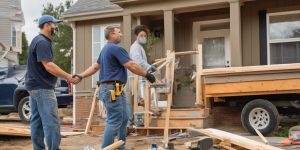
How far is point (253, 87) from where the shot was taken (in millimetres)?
8422

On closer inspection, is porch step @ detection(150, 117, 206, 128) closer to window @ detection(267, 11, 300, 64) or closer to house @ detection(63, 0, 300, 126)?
house @ detection(63, 0, 300, 126)

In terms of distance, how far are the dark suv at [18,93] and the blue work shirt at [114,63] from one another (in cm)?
700

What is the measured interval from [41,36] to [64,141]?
344cm

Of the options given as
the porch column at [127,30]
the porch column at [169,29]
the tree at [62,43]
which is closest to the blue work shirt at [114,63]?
the porch column at [169,29]

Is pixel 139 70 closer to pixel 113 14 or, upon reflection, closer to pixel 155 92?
pixel 155 92

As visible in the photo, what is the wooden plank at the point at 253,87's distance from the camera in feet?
26.7

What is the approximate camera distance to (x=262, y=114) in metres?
8.33

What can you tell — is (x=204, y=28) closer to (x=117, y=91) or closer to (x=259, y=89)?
(x=259, y=89)

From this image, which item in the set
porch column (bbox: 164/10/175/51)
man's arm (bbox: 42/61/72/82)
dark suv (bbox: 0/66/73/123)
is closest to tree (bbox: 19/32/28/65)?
dark suv (bbox: 0/66/73/123)

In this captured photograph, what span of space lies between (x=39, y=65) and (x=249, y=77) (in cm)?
455

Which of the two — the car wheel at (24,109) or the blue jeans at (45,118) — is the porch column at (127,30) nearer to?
the car wheel at (24,109)

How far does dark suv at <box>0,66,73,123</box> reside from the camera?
40.1 feet

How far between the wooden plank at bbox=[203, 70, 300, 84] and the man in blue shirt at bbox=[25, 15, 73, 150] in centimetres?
398

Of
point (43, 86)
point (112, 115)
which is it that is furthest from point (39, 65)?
point (112, 115)
